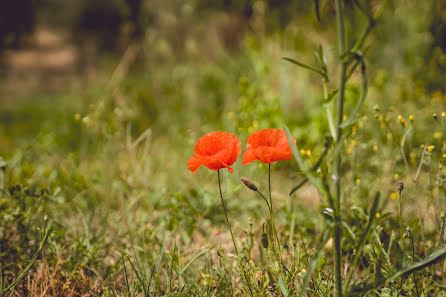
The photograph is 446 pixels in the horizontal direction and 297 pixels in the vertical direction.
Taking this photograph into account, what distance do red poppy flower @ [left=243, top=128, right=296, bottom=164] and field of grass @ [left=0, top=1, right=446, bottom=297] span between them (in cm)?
9

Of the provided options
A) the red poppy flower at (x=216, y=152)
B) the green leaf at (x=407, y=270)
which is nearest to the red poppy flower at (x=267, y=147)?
the red poppy flower at (x=216, y=152)

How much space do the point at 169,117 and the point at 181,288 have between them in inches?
79.2

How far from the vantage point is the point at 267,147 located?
0.86 m

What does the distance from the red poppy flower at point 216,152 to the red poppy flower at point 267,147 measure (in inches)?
1.7

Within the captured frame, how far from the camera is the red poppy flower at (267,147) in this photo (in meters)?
0.83

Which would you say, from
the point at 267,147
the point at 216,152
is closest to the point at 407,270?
the point at 267,147

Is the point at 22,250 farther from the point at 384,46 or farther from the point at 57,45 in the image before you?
the point at 57,45

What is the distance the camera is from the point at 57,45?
1175 centimetres

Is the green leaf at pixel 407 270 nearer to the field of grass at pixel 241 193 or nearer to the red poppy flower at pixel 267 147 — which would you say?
the field of grass at pixel 241 193

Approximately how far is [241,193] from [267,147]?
0.92m

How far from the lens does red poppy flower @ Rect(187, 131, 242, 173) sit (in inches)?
34.1

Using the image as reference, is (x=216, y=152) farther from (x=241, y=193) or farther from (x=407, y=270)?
(x=241, y=193)

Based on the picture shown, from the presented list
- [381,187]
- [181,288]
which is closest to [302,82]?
[381,187]

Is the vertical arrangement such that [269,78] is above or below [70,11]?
below
